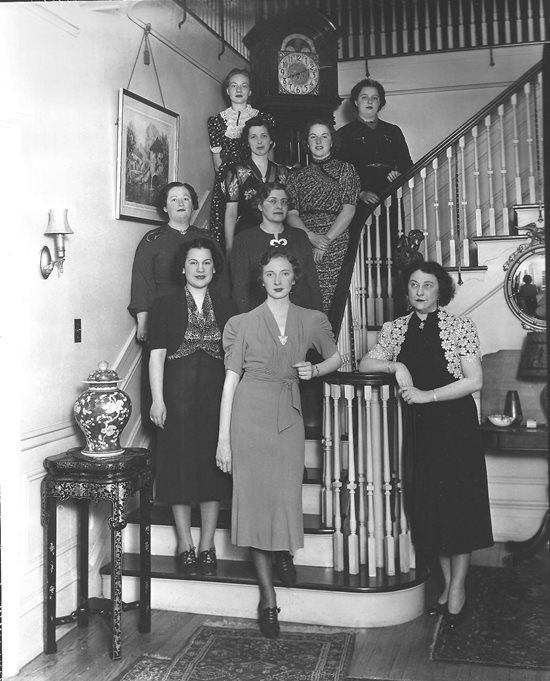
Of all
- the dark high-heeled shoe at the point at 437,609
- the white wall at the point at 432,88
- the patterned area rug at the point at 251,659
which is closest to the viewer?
the patterned area rug at the point at 251,659

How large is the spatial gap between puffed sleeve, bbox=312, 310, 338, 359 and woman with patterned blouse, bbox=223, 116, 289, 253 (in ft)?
4.57

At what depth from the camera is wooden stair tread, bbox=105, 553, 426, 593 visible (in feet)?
11.0

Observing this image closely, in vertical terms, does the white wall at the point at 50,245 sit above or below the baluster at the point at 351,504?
above

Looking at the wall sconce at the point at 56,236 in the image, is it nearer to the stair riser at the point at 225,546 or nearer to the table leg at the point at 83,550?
the table leg at the point at 83,550

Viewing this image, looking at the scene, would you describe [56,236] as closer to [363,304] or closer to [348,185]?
[348,185]

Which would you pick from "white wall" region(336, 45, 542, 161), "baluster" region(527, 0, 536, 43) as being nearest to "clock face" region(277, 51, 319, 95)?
"white wall" region(336, 45, 542, 161)

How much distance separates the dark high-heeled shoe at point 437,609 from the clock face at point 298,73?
12.6 feet

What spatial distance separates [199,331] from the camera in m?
3.56

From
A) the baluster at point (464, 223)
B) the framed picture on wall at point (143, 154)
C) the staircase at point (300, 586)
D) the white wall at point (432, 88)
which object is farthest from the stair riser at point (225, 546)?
the white wall at point (432, 88)

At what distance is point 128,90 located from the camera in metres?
4.21

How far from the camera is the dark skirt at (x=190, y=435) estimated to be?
3.53 m

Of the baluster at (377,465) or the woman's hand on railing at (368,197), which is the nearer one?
the baluster at (377,465)

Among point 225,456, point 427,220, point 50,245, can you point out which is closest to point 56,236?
point 50,245

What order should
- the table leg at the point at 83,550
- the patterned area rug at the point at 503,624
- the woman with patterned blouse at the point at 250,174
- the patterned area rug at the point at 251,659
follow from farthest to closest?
the woman with patterned blouse at the point at 250,174 → the table leg at the point at 83,550 → the patterned area rug at the point at 503,624 → the patterned area rug at the point at 251,659
